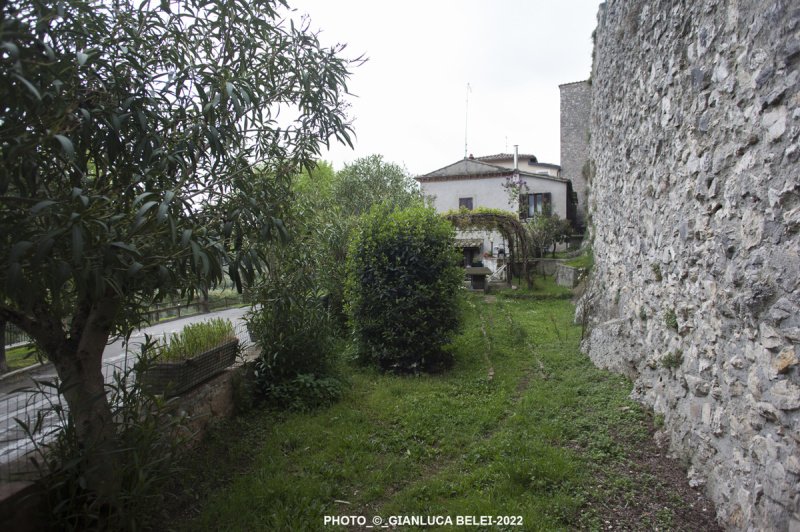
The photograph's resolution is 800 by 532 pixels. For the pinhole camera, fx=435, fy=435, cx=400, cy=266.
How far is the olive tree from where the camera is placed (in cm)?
156

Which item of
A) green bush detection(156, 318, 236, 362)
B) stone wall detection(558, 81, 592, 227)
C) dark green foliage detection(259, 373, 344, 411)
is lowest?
dark green foliage detection(259, 373, 344, 411)

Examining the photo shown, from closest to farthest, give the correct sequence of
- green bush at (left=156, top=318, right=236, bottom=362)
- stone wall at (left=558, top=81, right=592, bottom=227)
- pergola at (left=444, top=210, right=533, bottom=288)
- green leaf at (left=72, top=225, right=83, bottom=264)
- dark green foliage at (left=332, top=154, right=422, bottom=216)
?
1. green leaf at (left=72, top=225, right=83, bottom=264)
2. green bush at (left=156, top=318, right=236, bottom=362)
3. pergola at (left=444, top=210, right=533, bottom=288)
4. dark green foliage at (left=332, top=154, right=422, bottom=216)
5. stone wall at (left=558, top=81, right=592, bottom=227)

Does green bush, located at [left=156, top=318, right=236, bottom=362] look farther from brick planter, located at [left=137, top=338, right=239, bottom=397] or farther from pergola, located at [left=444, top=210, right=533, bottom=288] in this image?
pergola, located at [left=444, top=210, right=533, bottom=288]

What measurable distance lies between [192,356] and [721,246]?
13.3ft

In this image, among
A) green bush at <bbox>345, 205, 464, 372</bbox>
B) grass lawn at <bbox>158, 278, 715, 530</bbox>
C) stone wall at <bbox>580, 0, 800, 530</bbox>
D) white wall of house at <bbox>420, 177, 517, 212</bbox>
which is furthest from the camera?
white wall of house at <bbox>420, 177, 517, 212</bbox>

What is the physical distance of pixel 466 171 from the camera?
74.8ft

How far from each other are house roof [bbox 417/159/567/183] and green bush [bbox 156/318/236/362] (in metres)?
19.4

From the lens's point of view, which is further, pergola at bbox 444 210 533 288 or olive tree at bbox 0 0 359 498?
pergola at bbox 444 210 533 288

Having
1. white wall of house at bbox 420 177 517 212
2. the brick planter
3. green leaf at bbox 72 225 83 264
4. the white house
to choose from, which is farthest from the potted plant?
white wall of house at bbox 420 177 517 212

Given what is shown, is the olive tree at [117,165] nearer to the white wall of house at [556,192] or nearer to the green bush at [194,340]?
the green bush at [194,340]

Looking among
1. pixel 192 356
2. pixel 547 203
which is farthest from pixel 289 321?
pixel 547 203

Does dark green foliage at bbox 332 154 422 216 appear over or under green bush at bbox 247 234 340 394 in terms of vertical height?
over

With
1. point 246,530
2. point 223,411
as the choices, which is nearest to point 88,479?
point 246,530

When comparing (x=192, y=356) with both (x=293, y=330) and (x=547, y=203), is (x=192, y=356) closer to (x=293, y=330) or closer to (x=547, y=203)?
(x=293, y=330)
